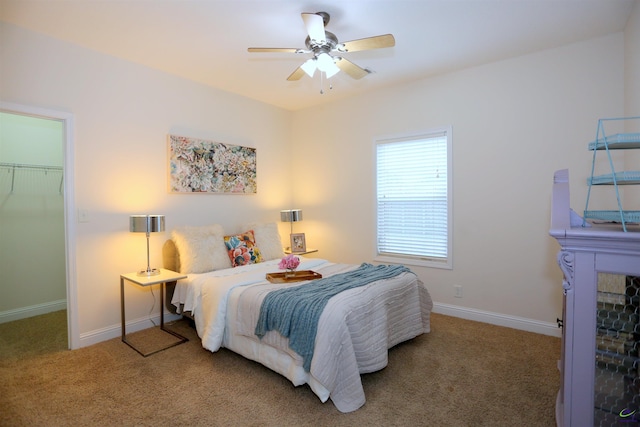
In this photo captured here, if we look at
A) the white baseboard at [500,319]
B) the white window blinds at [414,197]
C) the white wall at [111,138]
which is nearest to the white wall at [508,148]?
the white baseboard at [500,319]

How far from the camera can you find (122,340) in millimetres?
3221

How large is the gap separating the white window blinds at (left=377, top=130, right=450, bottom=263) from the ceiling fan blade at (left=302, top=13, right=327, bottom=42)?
202 centimetres

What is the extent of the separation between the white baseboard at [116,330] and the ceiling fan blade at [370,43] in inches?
130

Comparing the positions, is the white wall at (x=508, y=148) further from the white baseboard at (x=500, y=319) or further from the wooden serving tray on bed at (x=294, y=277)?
the wooden serving tray on bed at (x=294, y=277)

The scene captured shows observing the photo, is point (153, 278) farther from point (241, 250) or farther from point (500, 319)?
point (500, 319)

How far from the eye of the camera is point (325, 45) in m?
2.52

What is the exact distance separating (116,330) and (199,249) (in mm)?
1118

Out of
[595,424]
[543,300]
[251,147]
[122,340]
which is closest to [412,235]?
[543,300]

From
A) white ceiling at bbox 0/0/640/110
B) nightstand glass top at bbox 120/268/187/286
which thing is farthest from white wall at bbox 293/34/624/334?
nightstand glass top at bbox 120/268/187/286

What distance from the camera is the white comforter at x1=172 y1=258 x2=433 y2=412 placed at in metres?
2.16

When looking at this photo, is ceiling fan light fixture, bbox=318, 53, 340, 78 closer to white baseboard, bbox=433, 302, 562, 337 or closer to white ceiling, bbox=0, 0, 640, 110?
white ceiling, bbox=0, 0, 640, 110

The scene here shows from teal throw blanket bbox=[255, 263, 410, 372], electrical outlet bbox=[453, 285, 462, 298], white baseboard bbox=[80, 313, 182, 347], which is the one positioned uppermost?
teal throw blanket bbox=[255, 263, 410, 372]

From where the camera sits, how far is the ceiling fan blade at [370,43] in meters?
2.28

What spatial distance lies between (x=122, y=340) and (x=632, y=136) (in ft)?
13.4
